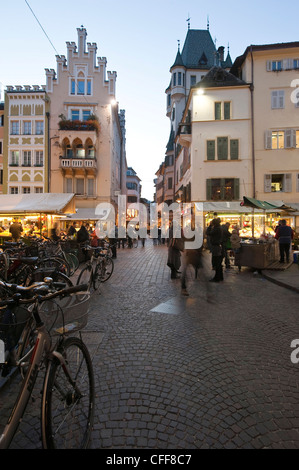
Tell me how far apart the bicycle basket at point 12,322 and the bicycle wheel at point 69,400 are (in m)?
0.35

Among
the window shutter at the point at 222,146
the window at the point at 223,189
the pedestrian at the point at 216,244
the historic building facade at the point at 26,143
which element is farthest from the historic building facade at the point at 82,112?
the pedestrian at the point at 216,244

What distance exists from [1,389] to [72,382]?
1196mm

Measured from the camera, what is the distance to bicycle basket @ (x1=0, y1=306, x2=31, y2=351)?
82.6 inches

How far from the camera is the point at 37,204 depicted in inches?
514

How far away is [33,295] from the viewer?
86.6 inches

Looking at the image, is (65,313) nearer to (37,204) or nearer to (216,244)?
(216,244)

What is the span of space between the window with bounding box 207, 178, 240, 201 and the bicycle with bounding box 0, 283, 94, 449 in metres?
22.9

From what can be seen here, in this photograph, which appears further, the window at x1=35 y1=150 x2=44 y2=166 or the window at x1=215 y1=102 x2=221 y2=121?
the window at x1=35 y1=150 x2=44 y2=166

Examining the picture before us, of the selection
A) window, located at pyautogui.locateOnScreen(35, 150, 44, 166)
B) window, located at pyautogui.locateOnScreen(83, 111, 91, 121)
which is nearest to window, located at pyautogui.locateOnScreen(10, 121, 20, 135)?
window, located at pyautogui.locateOnScreen(35, 150, 44, 166)

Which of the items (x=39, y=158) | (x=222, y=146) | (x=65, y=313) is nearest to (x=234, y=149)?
(x=222, y=146)

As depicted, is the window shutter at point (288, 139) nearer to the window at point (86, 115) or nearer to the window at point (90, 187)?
the window at point (90, 187)

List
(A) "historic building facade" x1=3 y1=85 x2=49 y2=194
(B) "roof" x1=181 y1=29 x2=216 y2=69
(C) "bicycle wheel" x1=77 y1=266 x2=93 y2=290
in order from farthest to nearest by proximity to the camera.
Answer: (B) "roof" x1=181 y1=29 x2=216 y2=69 < (A) "historic building facade" x1=3 y1=85 x2=49 y2=194 < (C) "bicycle wheel" x1=77 y1=266 x2=93 y2=290

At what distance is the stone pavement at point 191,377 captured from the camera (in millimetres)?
2277

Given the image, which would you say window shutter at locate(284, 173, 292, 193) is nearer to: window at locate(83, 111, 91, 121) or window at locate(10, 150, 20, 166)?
window at locate(83, 111, 91, 121)
